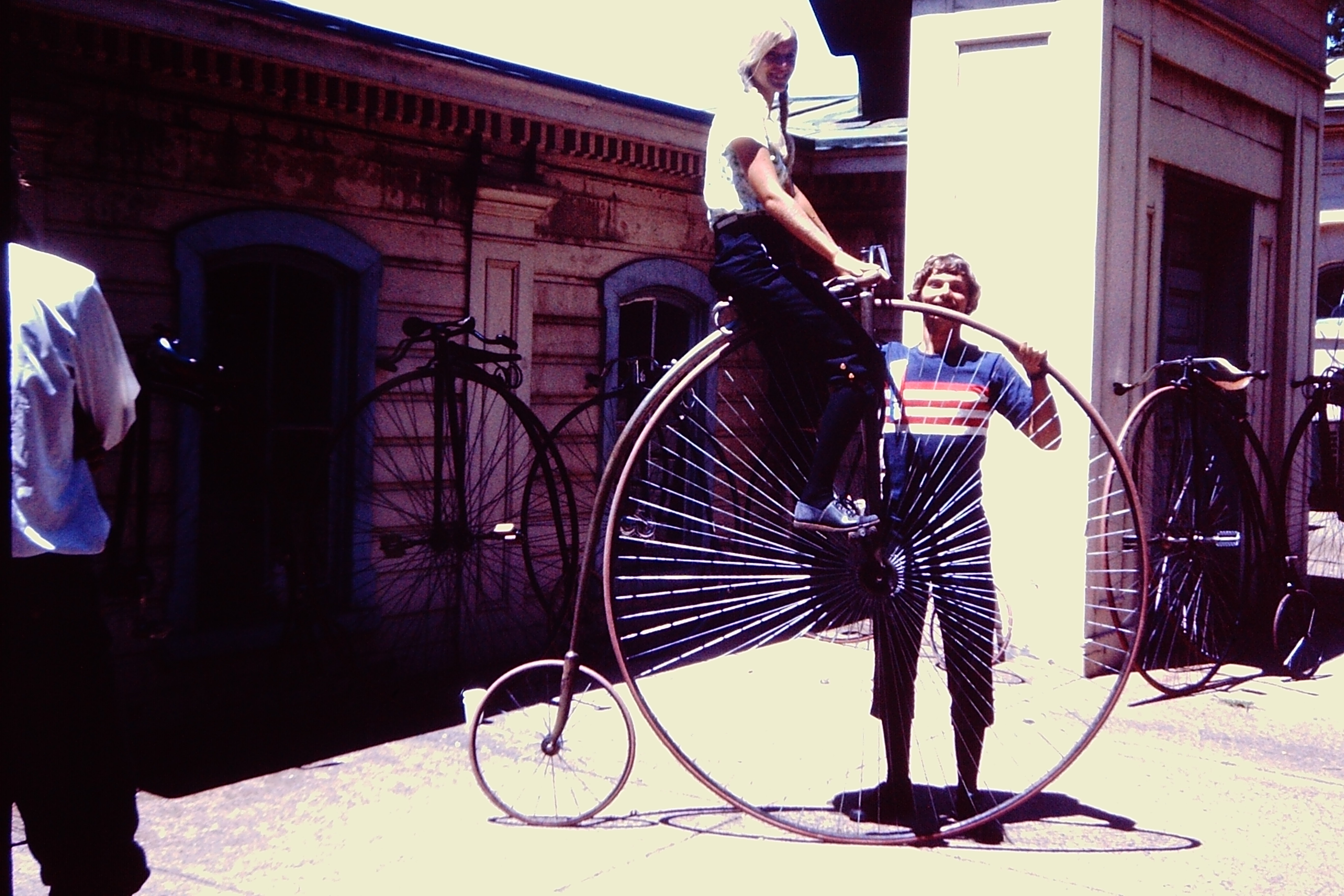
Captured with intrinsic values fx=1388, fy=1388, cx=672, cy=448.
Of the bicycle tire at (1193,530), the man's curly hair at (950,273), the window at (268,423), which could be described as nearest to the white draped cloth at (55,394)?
the man's curly hair at (950,273)

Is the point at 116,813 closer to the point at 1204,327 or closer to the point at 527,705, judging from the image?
the point at 527,705

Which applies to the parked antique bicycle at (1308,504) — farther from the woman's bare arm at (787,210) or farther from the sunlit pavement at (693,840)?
the woman's bare arm at (787,210)

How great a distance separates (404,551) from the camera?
6324mm

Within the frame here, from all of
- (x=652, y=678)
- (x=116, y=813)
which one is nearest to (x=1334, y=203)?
(x=652, y=678)

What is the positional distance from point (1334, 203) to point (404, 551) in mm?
8192

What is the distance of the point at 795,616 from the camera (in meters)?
6.39

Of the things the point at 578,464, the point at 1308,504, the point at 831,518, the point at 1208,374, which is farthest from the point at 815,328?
the point at 1308,504

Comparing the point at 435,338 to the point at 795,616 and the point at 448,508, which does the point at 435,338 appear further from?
the point at 795,616

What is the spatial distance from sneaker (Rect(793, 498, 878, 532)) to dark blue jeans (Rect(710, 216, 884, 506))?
2cm

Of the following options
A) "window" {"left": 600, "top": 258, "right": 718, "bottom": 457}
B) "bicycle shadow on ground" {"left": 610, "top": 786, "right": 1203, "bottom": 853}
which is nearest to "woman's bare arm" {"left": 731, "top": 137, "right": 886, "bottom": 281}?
"bicycle shadow on ground" {"left": 610, "top": 786, "right": 1203, "bottom": 853}

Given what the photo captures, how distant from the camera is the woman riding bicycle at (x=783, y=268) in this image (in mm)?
3828

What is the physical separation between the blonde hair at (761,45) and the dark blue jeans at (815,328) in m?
0.37

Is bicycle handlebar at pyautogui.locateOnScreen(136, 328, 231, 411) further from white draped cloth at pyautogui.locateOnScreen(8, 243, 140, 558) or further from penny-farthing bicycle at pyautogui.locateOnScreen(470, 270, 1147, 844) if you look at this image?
white draped cloth at pyautogui.locateOnScreen(8, 243, 140, 558)

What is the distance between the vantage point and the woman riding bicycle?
3.83 meters
